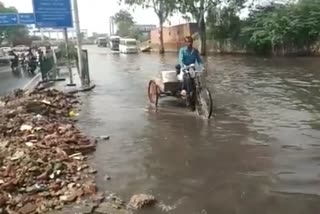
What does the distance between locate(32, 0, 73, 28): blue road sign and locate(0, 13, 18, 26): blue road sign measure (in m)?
20.8

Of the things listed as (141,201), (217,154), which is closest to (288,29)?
(217,154)

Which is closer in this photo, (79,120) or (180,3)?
(79,120)

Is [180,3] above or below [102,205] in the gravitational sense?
above

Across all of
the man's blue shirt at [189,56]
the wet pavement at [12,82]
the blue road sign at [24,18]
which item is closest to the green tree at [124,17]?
the blue road sign at [24,18]

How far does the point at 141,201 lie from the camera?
5.55m

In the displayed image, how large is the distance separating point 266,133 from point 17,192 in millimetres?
4795

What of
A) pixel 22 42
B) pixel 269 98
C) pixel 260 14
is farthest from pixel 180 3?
pixel 22 42

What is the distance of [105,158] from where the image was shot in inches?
305

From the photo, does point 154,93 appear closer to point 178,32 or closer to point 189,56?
point 189,56

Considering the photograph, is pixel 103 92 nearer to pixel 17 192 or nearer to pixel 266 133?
pixel 266 133

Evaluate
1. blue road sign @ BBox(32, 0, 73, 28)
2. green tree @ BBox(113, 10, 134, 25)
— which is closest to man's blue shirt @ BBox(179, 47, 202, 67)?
blue road sign @ BBox(32, 0, 73, 28)

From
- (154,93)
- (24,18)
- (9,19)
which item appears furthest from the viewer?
(9,19)

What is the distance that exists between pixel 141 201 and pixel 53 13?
1474 cm

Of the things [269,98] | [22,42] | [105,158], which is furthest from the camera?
[22,42]
